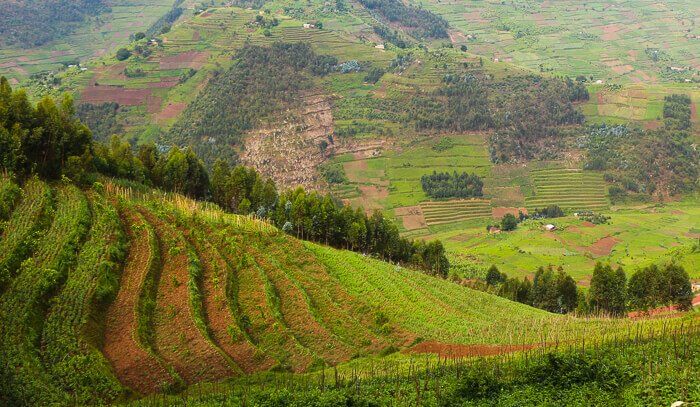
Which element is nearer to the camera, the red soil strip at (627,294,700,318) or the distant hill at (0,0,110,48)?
the red soil strip at (627,294,700,318)

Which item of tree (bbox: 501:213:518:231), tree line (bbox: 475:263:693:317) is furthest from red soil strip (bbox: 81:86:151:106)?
tree line (bbox: 475:263:693:317)

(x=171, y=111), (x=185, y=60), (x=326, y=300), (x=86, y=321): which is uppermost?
(x=185, y=60)

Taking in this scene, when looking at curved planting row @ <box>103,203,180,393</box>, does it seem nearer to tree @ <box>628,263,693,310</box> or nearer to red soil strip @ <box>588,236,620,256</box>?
tree @ <box>628,263,693,310</box>

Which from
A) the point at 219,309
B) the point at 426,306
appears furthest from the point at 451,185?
the point at 219,309

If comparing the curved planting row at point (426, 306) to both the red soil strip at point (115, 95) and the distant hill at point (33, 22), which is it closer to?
the red soil strip at point (115, 95)

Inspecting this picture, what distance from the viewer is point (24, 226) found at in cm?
3219

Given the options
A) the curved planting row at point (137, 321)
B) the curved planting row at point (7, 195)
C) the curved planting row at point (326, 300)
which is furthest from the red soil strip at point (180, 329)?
the curved planting row at point (7, 195)

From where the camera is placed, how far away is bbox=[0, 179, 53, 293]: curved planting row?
28500 mm

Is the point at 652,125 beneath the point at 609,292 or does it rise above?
beneath

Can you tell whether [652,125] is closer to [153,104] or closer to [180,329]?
[153,104]

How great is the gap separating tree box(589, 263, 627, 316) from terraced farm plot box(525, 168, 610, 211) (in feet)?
170

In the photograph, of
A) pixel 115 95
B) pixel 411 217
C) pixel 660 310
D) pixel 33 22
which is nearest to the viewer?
pixel 660 310

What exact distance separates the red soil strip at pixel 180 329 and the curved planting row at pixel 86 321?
2.42 metres

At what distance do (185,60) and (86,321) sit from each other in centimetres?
11368
